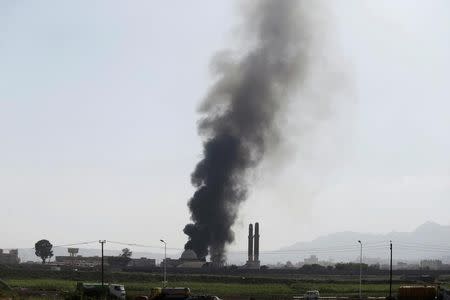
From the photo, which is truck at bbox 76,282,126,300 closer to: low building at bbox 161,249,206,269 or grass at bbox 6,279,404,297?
grass at bbox 6,279,404,297

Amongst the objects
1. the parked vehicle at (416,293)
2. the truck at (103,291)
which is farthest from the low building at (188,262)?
the truck at (103,291)

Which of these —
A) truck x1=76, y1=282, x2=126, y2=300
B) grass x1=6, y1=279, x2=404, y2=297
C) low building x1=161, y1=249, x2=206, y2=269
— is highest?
truck x1=76, y1=282, x2=126, y2=300

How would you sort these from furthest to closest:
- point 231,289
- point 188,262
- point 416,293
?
point 188,262 → point 231,289 → point 416,293

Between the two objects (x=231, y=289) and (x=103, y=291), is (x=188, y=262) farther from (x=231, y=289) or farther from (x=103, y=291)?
(x=103, y=291)

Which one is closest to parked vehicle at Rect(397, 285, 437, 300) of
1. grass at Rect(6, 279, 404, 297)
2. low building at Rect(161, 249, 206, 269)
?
grass at Rect(6, 279, 404, 297)

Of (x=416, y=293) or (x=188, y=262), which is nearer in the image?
(x=416, y=293)

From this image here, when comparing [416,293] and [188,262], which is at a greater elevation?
[416,293]

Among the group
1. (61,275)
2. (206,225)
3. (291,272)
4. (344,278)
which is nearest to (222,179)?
(206,225)

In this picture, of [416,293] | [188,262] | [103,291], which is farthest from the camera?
[188,262]

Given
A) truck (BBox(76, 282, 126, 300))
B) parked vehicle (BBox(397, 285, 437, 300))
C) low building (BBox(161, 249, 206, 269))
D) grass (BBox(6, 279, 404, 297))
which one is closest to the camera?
truck (BBox(76, 282, 126, 300))

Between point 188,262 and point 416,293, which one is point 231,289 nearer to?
point 416,293

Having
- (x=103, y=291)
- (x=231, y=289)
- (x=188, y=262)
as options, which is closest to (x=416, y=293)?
(x=231, y=289)

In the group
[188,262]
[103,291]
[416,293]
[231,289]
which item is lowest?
[188,262]

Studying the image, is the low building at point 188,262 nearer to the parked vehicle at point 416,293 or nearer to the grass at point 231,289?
the grass at point 231,289
